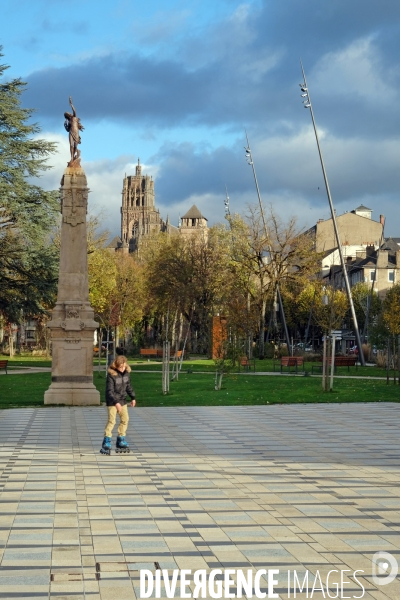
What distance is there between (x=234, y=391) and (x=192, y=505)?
2093cm

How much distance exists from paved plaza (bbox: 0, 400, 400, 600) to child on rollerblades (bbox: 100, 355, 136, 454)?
277mm

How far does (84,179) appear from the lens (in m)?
28.3

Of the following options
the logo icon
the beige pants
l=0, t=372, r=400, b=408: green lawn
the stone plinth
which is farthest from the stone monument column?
the logo icon

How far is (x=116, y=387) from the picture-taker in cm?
1520

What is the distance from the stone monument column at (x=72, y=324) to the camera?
87.9ft

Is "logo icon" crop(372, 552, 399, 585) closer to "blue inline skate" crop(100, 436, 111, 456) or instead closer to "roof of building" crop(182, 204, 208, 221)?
"blue inline skate" crop(100, 436, 111, 456)

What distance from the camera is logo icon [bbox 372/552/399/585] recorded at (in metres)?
6.98

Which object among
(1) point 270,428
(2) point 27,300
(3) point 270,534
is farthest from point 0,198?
(3) point 270,534

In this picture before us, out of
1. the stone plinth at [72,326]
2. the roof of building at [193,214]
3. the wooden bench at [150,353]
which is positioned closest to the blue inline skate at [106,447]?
the stone plinth at [72,326]

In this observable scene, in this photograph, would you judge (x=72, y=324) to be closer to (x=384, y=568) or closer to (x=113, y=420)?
(x=113, y=420)

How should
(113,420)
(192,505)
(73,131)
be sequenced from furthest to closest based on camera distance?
(73,131) < (113,420) < (192,505)

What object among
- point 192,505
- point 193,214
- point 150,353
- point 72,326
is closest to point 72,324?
point 72,326

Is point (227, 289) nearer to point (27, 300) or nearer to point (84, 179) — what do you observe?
point (27, 300)

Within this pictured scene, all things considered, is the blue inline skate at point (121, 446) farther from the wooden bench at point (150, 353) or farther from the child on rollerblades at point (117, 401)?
the wooden bench at point (150, 353)
